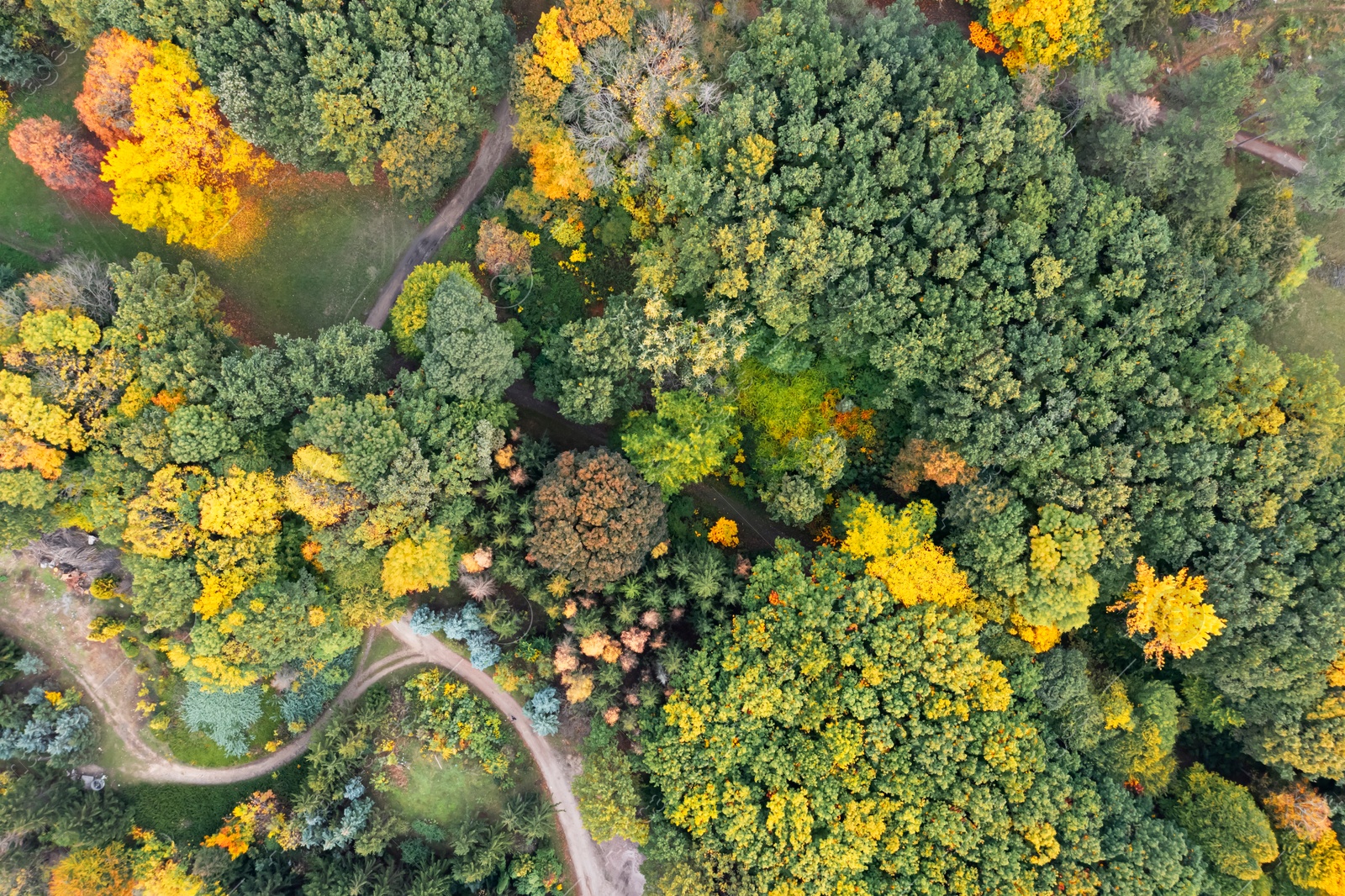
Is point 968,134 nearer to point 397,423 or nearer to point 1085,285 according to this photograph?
point 1085,285

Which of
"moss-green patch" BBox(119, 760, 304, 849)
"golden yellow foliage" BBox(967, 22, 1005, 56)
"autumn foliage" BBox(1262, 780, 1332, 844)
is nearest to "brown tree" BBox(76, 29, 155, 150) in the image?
"moss-green patch" BBox(119, 760, 304, 849)

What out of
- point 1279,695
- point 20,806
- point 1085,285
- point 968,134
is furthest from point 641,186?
point 20,806

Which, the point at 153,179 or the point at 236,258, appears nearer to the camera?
the point at 153,179

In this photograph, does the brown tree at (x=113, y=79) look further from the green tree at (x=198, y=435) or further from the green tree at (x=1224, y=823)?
the green tree at (x=1224, y=823)

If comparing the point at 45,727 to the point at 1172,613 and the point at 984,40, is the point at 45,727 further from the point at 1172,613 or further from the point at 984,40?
the point at 984,40

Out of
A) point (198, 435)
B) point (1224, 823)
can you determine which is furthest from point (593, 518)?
point (1224, 823)

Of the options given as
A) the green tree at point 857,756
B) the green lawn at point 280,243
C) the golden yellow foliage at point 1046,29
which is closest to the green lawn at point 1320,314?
the golden yellow foliage at point 1046,29

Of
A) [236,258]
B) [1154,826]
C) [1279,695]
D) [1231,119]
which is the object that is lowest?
[236,258]

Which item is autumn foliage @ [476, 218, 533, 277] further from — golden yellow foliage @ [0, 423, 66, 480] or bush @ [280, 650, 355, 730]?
bush @ [280, 650, 355, 730]
